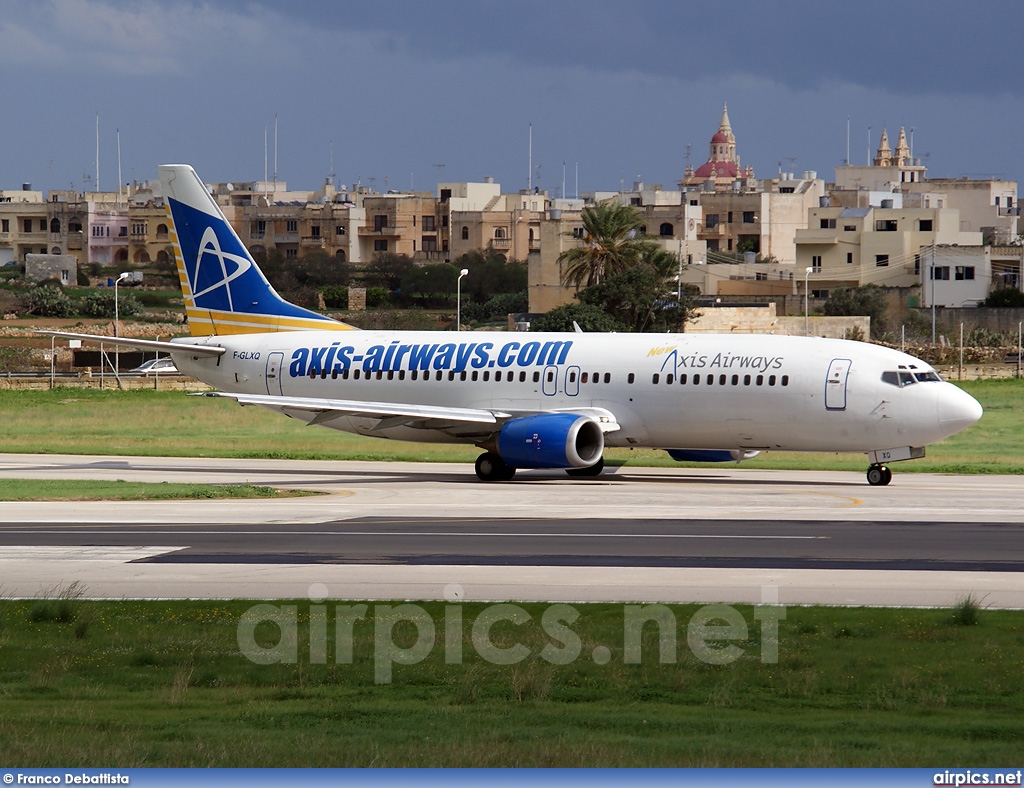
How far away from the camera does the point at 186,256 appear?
4544 centimetres

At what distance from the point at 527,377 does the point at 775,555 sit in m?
16.9

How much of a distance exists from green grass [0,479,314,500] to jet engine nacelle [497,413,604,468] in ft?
18.6

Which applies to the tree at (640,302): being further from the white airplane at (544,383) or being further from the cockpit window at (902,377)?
the cockpit window at (902,377)

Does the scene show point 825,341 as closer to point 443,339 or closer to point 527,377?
point 527,377

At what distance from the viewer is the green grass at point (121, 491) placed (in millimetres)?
33094

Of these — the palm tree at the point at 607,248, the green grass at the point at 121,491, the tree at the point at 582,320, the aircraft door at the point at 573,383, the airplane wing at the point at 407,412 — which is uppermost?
the palm tree at the point at 607,248

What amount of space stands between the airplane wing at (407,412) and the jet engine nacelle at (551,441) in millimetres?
537

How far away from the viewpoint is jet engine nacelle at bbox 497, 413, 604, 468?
122 ft

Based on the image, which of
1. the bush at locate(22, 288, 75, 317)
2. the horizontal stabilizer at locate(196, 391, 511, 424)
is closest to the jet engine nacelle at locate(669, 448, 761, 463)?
the horizontal stabilizer at locate(196, 391, 511, 424)

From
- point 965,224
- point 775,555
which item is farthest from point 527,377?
point 965,224

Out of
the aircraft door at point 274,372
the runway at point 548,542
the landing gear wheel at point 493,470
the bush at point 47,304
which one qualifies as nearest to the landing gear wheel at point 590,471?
the runway at point 548,542

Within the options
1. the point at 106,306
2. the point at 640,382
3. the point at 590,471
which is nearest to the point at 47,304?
the point at 106,306

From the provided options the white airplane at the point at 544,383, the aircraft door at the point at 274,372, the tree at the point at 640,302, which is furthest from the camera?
the tree at the point at 640,302

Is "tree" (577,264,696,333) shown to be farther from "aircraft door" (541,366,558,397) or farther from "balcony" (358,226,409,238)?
"balcony" (358,226,409,238)
